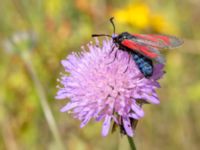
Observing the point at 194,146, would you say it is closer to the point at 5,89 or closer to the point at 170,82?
the point at 170,82

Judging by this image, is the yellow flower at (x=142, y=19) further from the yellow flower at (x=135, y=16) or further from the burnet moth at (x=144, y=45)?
the burnet moth at (x=144, y=45)

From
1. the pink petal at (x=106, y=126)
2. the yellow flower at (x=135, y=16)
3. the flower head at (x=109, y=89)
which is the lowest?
the pink petal at (x=106, y=126)

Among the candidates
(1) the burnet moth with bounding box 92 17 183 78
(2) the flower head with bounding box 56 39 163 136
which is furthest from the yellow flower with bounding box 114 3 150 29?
(1) the burnet moth with bounding box 92 17 183 78

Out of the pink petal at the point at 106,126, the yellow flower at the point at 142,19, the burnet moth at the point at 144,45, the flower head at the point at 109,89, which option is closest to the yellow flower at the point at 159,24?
the yellow flower at the point at 142,19

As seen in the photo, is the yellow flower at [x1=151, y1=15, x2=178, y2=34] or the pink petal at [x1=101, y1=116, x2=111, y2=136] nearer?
the pink petal at [x1=101, y1=116, x2=111, y2=136]

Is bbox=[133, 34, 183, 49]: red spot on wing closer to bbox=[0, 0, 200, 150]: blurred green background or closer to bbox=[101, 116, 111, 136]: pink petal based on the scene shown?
bbox=[101, 116, 111, 136]: pink petal
